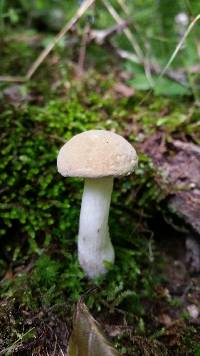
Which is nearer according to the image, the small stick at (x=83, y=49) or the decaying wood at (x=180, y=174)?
the decaying wood at (x=180, y=174)

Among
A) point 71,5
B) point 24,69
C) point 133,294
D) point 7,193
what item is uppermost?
point 71,5

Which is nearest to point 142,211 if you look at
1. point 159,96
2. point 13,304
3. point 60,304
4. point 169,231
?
point 169,231

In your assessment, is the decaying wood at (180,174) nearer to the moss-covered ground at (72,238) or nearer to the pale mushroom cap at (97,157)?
the moss-covered ground at (72,238)

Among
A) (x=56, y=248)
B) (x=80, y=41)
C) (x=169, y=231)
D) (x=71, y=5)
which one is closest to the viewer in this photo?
(x=56, y=248)

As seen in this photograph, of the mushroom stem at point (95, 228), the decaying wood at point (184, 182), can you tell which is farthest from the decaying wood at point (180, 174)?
the mushroom stem at point (95, 228)

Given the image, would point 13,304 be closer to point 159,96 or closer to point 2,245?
point 2,245

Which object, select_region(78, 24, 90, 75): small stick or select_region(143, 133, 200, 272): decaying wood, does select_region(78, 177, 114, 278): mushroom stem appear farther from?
select_region(78, 24, 90, 75): small stick

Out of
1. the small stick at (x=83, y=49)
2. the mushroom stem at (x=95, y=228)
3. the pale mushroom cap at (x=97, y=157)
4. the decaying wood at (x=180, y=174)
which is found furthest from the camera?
the small stick at (x=83, y=49)

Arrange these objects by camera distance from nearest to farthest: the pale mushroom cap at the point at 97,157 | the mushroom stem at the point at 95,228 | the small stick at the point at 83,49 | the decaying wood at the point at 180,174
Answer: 1. the pale mushroom cap at the point at 97,157
2. the mushroom stem at the point at 95,228
3. the decaying wood at the point at 180,174
4. the small stick at the point at 83,49

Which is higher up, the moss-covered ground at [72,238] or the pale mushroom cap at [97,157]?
the pale mushroom cap at [97,157]
